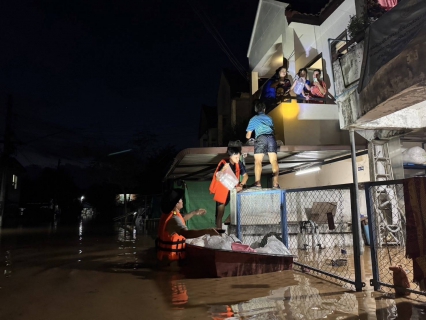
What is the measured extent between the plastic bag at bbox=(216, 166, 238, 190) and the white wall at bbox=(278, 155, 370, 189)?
425 cm

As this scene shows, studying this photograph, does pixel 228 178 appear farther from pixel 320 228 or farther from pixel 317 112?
pixel 317 112

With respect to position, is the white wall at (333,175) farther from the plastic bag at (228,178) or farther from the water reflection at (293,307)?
the water reflection at (293,307)

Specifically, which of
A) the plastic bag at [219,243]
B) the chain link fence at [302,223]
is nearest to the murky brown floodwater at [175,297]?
the plastic bag at [219,243]

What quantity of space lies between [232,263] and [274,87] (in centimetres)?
843

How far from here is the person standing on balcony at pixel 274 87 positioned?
11.2 meters

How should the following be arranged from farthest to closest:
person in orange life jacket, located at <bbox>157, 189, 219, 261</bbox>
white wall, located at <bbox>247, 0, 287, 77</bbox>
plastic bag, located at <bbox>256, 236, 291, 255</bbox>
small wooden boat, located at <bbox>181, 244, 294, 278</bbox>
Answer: white wall, located at <bbox>247, 0, 287, 77</bbox>, person in orange life jacket, located at <bbox>157, 189, 219, 261</bbox>, plastic bag, located at <bbox>256, 236, 291, 255</bbox>, small wooden boat, located at <bbox>181, 244, 294, 278</bbox>

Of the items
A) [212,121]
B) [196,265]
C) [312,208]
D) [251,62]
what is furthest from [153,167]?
[196,265]

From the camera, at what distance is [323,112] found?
34.7 ft

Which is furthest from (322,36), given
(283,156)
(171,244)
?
(171,244)

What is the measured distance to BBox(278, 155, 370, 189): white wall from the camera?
8.88 m

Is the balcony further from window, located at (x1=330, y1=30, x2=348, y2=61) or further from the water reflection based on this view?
the water reflection

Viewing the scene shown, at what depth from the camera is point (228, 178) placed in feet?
22.7

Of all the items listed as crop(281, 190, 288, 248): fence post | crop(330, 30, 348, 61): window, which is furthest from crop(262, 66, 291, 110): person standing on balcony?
crop(281, 190, 288, 248): fence post

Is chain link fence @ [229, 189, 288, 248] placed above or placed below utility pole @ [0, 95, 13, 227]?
below
